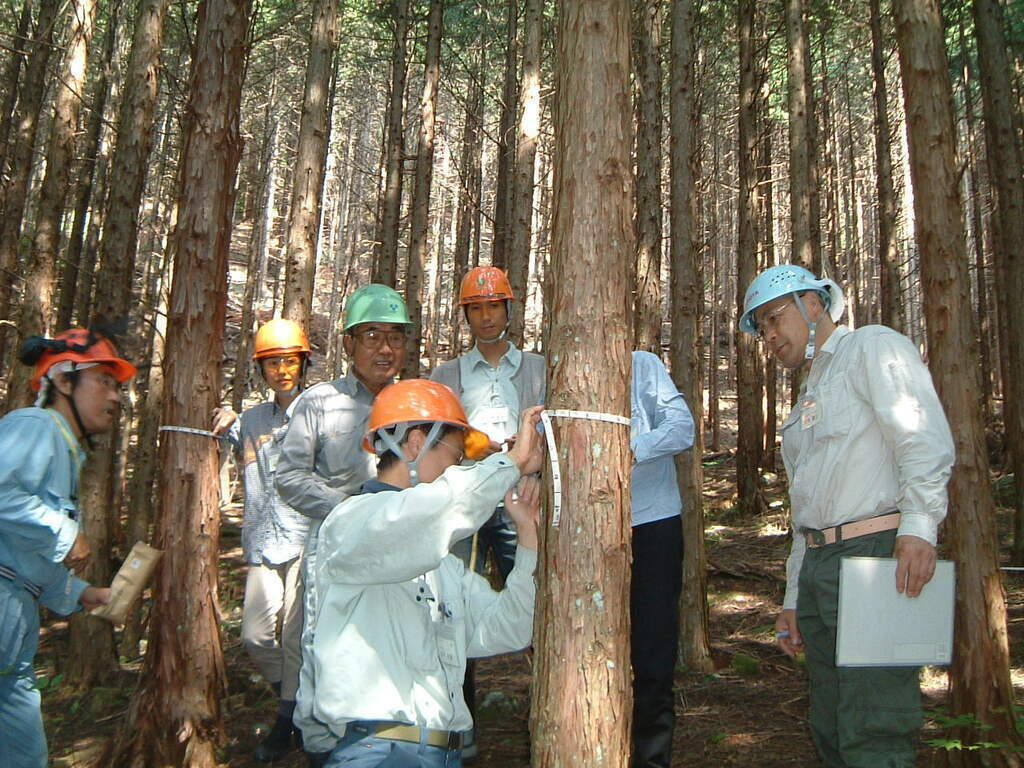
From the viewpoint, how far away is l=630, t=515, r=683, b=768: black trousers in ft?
11.6

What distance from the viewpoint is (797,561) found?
3381mm

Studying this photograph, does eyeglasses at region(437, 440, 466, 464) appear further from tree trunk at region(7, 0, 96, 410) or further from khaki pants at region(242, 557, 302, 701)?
tree trunk at region(7, 0, 96, 410)

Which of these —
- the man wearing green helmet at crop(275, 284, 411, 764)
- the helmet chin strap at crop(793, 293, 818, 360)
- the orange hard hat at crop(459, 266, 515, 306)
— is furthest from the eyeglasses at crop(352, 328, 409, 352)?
the helmet chin strap at crop(793, 293, 818, 360)

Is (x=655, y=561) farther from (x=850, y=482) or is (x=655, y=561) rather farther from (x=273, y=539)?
(x=273, y=539)

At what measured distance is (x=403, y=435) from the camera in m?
2.40

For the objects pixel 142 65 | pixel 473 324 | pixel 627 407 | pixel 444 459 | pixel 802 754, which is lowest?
pixel 802 754

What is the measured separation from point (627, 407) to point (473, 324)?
2.11 meters

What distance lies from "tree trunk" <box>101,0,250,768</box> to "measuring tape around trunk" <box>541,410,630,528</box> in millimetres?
2713

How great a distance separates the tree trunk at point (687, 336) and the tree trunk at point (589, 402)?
3.36 metres

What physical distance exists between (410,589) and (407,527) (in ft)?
0.98

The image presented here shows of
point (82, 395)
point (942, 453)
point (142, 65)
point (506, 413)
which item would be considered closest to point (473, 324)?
point (506, 413)

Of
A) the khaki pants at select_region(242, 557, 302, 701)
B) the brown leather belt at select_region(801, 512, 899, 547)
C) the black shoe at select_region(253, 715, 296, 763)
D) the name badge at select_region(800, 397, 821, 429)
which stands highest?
the name badge at select_region(800, 397, 821, 429)

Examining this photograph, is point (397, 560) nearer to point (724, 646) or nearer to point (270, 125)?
point (724, 646)

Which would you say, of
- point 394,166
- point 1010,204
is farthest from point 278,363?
point 394,166
